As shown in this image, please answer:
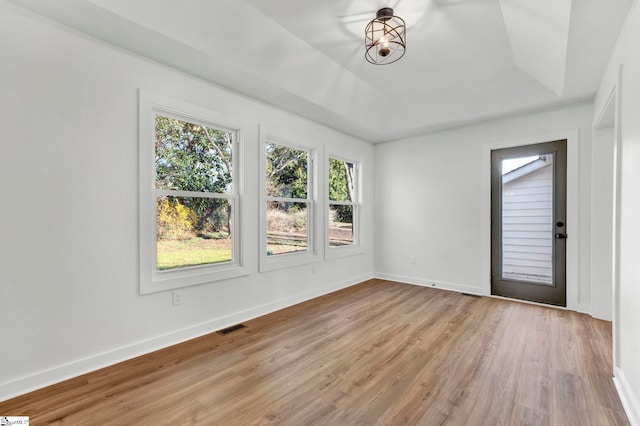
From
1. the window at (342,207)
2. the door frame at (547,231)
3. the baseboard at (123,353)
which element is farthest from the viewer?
the window at (342,207)

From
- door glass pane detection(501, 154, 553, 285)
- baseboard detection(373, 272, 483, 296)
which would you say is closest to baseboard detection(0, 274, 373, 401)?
baseboard detection(373, 272, 483, 296)

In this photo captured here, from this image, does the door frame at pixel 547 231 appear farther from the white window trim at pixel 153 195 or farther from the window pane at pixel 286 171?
the white window trim at pixel 153 195

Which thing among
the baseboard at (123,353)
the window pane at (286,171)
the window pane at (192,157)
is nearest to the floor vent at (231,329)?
the baseboard at (123,353)

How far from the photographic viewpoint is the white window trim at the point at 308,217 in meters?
3.40

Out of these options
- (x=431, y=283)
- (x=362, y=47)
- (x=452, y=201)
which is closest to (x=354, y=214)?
(x=452, y=201)

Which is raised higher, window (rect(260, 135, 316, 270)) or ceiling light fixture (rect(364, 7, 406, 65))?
ceiling light fixture (rect(364, 7, 406, 65))

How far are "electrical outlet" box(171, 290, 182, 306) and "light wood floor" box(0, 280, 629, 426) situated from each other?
375mm

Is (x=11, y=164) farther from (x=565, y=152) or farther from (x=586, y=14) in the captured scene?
(x=565, y=152)

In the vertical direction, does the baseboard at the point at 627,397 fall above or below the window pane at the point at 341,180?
below

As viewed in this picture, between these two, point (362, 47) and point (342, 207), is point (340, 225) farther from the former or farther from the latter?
point (362, 47)

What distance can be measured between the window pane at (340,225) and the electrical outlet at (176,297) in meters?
2.32

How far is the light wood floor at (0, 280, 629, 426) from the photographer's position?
170 cm

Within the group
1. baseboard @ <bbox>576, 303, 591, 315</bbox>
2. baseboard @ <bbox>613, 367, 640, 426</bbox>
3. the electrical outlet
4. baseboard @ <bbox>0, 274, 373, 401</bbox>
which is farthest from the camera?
baseboard @ <bbox>576, 303, 591, 315</bbox>

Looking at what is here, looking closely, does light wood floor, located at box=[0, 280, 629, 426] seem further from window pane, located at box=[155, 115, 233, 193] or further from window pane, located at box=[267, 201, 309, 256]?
window pane, located at box=[155, 115, 233, 193]
